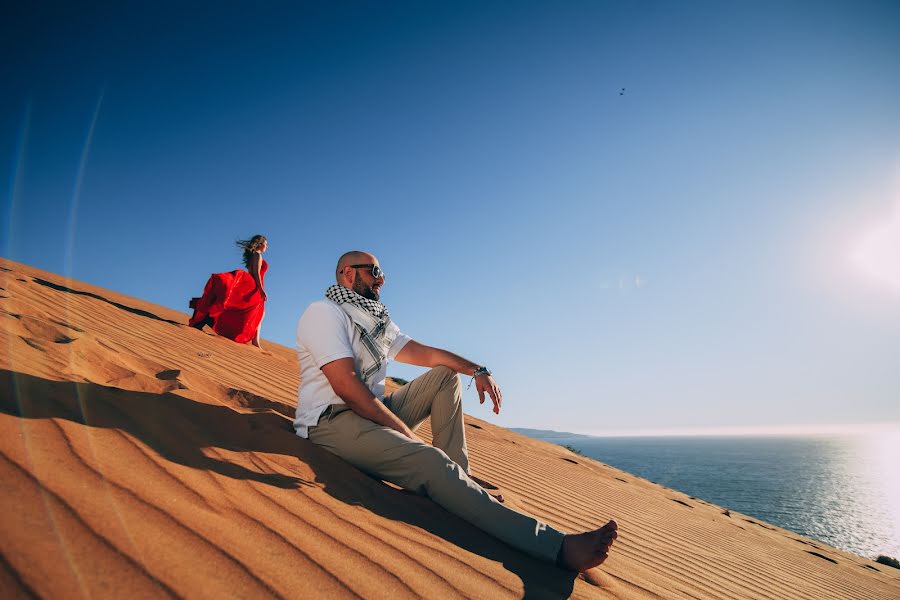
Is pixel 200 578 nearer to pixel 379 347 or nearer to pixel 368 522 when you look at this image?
pixel 368 522

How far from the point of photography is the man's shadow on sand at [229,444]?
163cm

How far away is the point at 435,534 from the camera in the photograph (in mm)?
1729

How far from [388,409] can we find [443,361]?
51 cm

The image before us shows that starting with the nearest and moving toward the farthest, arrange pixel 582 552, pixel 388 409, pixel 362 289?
pixel 582 552 < pixel 388 409 < pixel 362 289

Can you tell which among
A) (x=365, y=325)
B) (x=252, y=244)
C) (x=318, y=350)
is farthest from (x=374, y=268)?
(x=252, y=244)

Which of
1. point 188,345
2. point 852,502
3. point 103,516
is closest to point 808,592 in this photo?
point 103,516

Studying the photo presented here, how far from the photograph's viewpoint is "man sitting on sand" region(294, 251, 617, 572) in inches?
69.8

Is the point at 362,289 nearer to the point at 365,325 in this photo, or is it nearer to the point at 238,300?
the point at 365,325

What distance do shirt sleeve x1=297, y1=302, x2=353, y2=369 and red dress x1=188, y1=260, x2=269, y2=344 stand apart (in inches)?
202

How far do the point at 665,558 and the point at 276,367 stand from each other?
14.6ft

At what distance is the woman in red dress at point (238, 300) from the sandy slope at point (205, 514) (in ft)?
11.6

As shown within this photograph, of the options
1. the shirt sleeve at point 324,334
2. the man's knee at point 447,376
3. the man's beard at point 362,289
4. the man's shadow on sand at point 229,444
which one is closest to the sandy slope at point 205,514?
the man's shadow on sand at point 229,444

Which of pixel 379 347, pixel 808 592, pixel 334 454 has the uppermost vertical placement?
pixel 379 347

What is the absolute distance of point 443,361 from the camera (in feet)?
8.72
